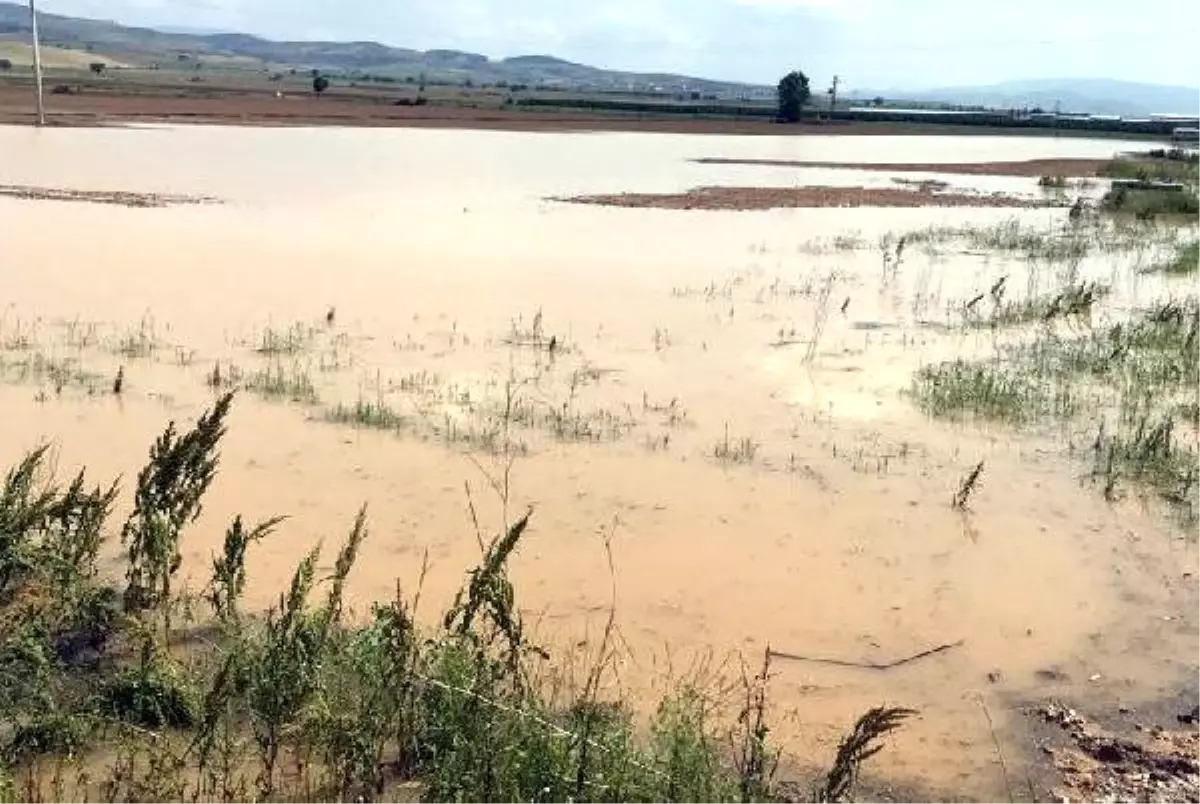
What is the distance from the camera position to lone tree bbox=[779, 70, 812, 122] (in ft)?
253

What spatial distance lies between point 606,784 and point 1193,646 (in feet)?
11.5

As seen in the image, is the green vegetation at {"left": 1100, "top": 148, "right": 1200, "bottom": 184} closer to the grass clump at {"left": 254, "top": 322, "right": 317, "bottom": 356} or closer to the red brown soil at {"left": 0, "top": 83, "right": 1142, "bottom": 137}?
the red brown soil at {"left": 0, "top": 83, "right": 1142, "bottom": 137}

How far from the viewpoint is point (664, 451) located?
8117mm

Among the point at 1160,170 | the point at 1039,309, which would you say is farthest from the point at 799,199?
the point at 1160,170

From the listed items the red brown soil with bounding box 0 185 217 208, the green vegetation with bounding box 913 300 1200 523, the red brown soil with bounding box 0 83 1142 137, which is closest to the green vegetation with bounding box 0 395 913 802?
the green vegetation with bounding box 913 300 1200 523

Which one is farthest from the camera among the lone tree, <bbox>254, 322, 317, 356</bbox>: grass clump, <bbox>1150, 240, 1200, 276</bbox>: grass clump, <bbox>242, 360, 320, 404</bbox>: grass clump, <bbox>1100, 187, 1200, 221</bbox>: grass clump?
the lone tree

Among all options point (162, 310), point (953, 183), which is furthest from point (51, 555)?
point (953, 183)

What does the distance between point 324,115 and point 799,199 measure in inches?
1348

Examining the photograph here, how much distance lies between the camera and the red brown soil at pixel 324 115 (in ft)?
154

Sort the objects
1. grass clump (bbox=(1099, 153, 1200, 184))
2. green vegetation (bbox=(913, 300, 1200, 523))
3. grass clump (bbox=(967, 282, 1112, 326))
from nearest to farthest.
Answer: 1. green vegetation (bbox=(913, 300, 1200, 523))
2. grass clump (bbox=(967, 282, 1112, 326))
3. grass clump (bbox=(1099, 153, 1200, 184))

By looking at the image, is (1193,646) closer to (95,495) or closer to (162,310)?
(95,495)

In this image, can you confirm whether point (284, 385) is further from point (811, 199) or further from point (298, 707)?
point (811, 199)

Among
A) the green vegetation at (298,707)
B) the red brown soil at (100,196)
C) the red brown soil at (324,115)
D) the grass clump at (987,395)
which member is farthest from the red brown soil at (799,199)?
the red brown soil at (324,115)

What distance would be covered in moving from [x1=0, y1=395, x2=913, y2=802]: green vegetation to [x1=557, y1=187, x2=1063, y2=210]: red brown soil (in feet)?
68.1
